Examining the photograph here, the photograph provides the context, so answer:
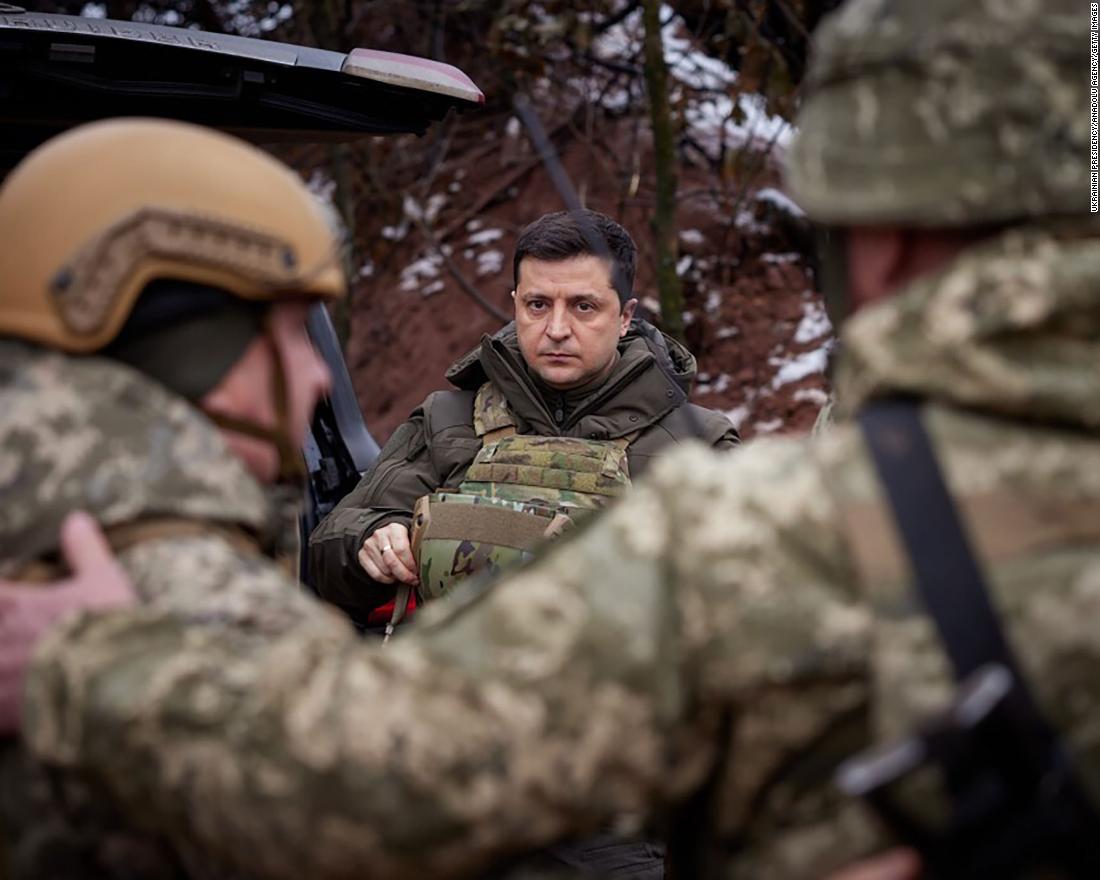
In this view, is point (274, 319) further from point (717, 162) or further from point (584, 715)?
point (717, 162)

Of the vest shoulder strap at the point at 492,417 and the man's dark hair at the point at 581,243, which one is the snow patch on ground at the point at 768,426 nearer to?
the man's dark hair at the point at 581,243

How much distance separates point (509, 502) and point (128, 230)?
215 centimetres

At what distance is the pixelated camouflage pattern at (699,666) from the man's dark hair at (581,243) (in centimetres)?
294

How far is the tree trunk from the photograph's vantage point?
730 cm

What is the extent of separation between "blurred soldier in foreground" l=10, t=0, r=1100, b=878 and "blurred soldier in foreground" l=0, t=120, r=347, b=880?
23 centimetres

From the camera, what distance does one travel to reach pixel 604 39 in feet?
33.4

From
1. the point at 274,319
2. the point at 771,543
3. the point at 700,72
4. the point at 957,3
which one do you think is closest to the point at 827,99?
the point at 957,3

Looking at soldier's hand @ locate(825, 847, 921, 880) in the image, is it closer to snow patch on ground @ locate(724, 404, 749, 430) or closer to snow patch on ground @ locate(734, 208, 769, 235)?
snow patch on ground @ locate(724, 404, 749, 430)

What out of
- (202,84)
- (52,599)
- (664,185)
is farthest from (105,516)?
(664,185)

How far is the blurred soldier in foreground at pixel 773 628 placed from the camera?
61.4 inches

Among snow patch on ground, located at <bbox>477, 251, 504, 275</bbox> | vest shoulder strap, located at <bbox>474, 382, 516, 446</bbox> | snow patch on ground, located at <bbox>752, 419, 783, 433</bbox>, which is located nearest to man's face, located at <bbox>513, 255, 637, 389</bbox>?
vest shoulder strap, located at <bbox>474, 382, 516, 446</bbox>

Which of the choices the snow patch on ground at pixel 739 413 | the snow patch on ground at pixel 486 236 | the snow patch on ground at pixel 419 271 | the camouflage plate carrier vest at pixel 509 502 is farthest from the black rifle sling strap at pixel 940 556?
the snow patch on ground at pixel 419 271

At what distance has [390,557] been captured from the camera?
418 centimetres

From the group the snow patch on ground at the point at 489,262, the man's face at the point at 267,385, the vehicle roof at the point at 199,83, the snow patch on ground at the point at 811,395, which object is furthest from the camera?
the snow patch on ground at the point at 489,262
